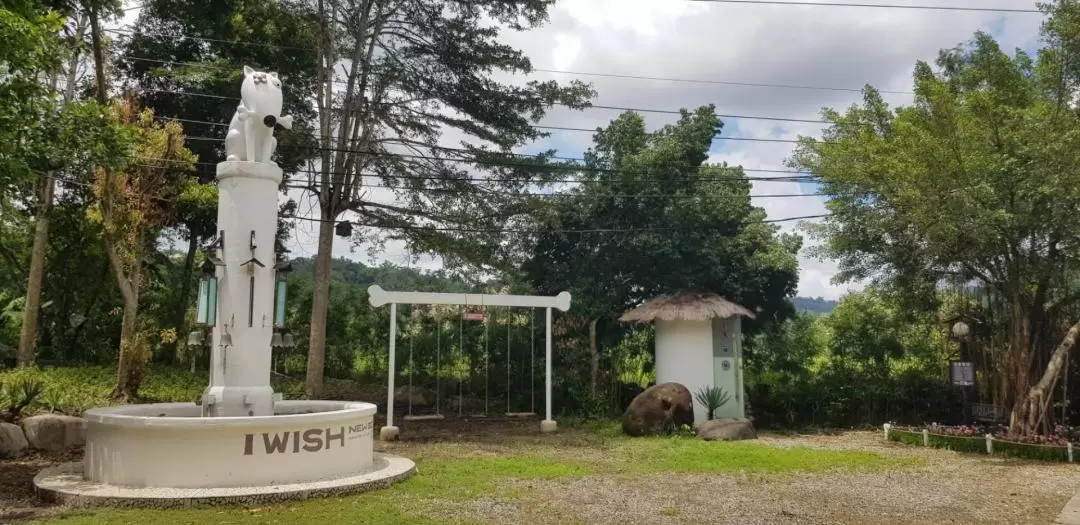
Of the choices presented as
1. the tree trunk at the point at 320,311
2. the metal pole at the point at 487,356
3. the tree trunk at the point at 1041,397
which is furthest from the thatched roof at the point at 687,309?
the tree trunk at the point at 320,311

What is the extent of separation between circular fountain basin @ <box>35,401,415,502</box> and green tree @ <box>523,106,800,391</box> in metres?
8.67

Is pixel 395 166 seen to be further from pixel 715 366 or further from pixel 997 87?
pixel 997 87

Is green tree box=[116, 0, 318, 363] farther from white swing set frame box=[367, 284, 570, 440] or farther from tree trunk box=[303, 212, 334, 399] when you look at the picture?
white swing set frame box=[367, 284, 570, 440]

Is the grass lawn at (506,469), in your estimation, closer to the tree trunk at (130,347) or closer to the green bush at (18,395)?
the tree trunk at (130,347)

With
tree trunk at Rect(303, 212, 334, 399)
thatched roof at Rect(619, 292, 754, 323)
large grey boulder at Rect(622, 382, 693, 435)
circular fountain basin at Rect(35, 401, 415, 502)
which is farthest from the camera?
tree trunk at Rect(303, 212, 334, 399)

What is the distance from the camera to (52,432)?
376 inches

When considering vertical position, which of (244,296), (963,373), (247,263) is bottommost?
(963,373)

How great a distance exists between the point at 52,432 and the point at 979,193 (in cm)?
1268

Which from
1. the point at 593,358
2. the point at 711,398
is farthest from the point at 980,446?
the point at 593,358

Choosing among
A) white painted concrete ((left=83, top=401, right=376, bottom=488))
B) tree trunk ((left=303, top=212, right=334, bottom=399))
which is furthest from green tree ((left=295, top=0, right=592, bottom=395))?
white painted concrete ((left=83, top=401, right=376, bottom=488))

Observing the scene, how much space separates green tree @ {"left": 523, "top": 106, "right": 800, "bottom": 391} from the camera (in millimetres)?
15109

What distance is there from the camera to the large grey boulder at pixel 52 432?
9.44 metres

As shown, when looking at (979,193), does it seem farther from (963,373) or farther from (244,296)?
(244,296)

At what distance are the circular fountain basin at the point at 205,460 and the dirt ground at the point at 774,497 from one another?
565 mm
